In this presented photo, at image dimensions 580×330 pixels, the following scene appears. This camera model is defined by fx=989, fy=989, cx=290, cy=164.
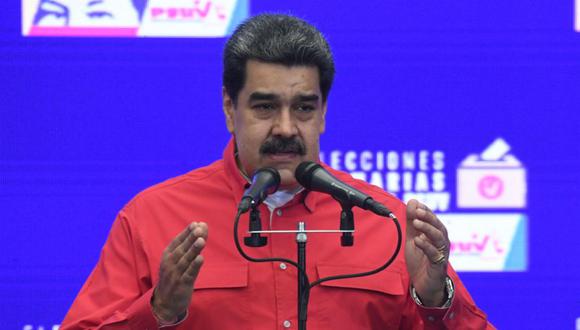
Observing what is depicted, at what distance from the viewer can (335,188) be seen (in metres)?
1.92

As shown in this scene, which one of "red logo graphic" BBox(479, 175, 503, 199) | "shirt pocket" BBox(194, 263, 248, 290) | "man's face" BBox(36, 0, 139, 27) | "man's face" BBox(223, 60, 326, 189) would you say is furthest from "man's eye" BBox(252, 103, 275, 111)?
"red logo graphic" BBox(479, 175, 503, 199)

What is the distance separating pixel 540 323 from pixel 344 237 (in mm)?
1454

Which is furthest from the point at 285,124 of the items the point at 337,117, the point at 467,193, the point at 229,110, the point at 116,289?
the point at 467,193

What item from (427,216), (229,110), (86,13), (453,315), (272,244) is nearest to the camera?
(427,216)

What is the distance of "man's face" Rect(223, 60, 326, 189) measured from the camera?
2289 millimetres

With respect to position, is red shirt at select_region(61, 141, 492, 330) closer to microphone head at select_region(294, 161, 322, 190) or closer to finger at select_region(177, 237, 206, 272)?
finger at select_region(177, 237, 206, 272)

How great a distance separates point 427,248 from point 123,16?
1.51m

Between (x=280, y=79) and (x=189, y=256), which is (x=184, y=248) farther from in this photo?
(x=280, y=79)

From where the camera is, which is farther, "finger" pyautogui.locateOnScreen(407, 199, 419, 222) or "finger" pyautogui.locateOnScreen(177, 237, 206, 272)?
"finger" pyautogui.locateOnScreen(407, 199, 419, 222)

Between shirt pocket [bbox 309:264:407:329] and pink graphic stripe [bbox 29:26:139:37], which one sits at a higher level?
pink graphic stripe [bbox 29:26:139:37]

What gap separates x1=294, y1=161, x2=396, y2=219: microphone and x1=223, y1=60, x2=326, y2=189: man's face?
0.27 m

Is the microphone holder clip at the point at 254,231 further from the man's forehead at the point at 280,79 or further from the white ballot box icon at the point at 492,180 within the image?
the white ballot box icon at the point at 492,180

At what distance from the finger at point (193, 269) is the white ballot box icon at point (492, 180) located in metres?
1.40

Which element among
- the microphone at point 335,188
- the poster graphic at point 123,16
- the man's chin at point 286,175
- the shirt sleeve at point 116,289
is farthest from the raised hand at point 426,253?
the poster graphic at point 123,16
